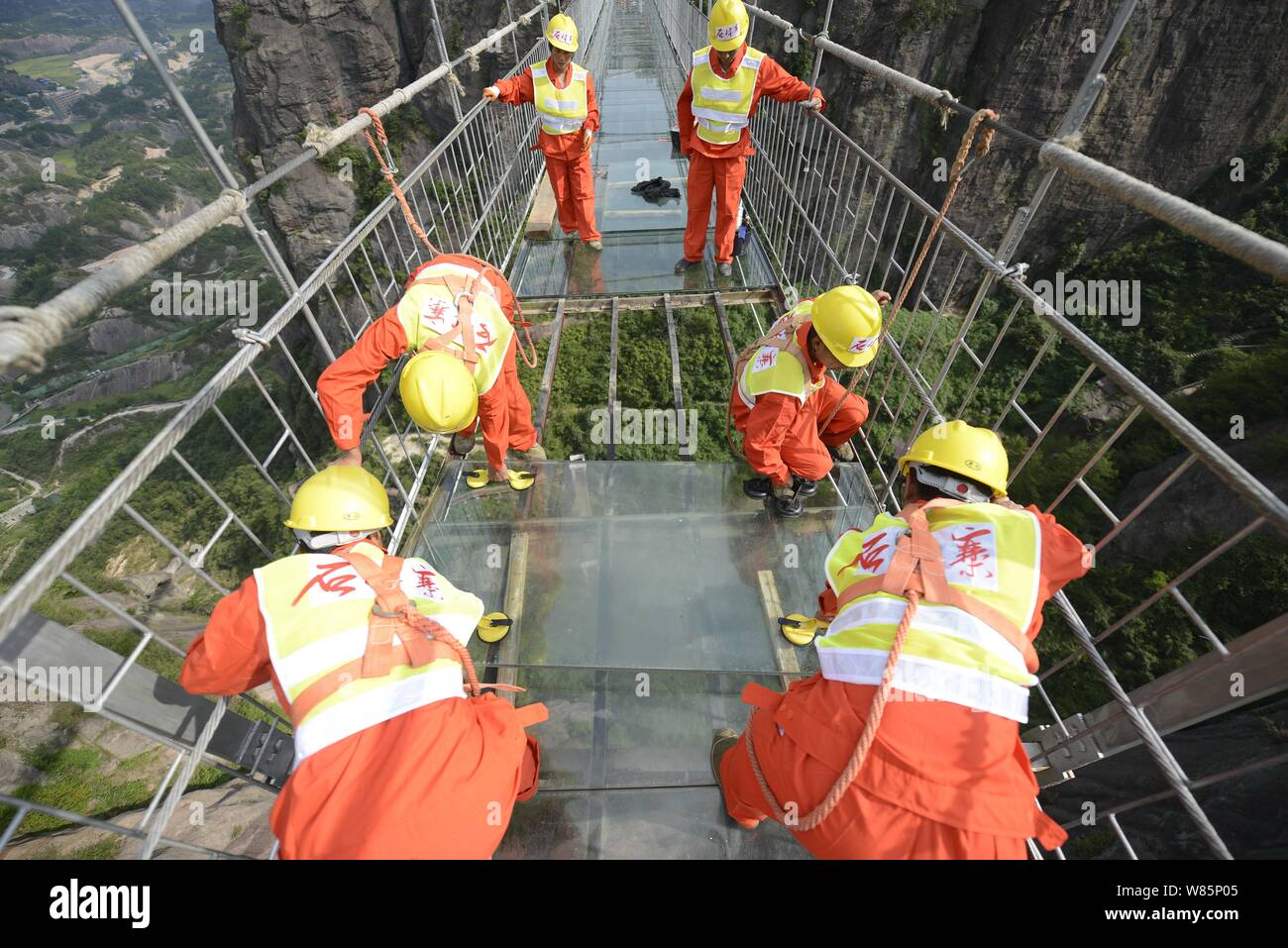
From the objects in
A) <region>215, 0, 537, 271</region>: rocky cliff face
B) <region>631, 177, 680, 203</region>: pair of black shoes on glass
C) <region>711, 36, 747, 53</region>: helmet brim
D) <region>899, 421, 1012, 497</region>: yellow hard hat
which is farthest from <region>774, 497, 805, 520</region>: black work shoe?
<region>215, 0, 537, 271</region>: rocky cliff face

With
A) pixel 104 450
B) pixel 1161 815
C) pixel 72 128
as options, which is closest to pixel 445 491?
pixel 1161 815

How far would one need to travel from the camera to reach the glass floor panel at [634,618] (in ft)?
8.14

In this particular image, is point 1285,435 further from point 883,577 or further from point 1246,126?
point 883,577

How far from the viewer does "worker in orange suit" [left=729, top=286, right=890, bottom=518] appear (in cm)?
280

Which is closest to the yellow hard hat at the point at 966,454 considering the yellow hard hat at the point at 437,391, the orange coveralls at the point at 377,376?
the yellow hard hat at the point at 437,391

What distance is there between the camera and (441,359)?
9.32 feet

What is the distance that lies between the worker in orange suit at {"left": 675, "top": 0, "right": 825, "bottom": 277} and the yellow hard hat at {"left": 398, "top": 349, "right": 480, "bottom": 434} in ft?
10.0

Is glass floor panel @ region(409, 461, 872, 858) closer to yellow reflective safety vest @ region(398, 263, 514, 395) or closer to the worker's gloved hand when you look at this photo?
the worker's gloved hand

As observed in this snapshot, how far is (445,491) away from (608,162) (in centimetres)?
613

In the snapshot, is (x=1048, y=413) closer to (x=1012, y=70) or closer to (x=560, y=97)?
(x=1012, y=70)

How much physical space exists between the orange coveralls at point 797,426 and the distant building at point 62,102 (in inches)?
5261

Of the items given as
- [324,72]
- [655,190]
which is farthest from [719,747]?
[324,72]

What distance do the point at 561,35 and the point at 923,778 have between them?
579 centimetres

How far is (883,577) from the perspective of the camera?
6.04 ft
